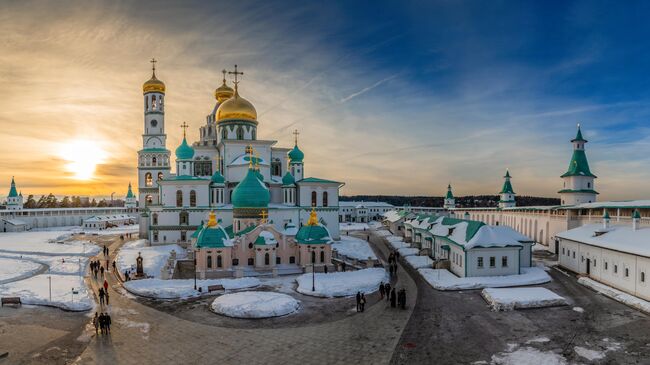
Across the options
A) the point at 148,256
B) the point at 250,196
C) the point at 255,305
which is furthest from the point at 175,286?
the point at 148,256

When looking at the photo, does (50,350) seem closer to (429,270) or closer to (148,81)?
(429,270)

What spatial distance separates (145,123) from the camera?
5162 centimetres

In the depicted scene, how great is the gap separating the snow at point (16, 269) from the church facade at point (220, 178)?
1182 cm

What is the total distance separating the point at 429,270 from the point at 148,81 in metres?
39.7

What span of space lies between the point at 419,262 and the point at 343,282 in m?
9.44

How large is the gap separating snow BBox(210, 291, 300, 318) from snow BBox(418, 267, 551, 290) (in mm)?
9073

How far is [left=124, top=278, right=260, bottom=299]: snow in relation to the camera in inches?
883

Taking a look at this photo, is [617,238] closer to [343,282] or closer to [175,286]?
[343,282]

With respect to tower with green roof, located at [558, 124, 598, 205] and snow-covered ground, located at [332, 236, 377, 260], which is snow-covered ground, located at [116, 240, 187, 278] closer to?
snow-covered ground, located at [332, 236, 377, 260]

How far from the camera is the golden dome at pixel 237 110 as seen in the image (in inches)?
1807

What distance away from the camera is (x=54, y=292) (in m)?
22.8

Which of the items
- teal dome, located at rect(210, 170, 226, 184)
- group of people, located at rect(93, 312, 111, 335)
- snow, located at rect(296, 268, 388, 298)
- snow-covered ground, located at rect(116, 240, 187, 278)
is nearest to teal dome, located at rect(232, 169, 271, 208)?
snow-covered ground, located at rect(116, 240, 187, 278)

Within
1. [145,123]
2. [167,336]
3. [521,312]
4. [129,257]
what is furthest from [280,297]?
[145,123]

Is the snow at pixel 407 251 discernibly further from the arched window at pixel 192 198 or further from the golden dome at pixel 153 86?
the golden dome at pixel 153 86
